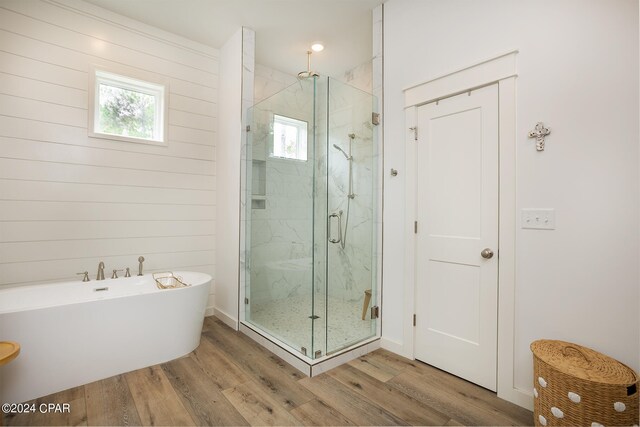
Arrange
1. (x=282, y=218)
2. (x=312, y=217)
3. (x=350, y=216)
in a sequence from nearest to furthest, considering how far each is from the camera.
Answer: (x=312, y=217)
(x=350, y=216)
(x=282, y=218)

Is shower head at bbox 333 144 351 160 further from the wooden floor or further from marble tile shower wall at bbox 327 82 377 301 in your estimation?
the wooden floor

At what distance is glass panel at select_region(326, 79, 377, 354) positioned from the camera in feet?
8.47

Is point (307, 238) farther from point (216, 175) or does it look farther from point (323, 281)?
point (216, 175)

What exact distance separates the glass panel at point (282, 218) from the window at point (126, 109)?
1.04m

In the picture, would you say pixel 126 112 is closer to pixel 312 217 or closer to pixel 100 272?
pixel 100 272

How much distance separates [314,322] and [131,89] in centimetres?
295

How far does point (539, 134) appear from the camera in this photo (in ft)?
5.91

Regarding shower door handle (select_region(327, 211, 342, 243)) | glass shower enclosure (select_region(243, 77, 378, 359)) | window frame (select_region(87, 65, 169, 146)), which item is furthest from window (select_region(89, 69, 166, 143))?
shower door handle (select_region(327, 211, 342, 243))

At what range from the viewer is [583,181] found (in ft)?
5.43

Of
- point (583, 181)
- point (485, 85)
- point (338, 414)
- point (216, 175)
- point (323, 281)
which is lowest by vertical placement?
point (338, 414)

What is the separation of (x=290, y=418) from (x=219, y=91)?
11.1 ft

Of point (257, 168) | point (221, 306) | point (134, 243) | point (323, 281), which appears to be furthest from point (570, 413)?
point (134, 243)

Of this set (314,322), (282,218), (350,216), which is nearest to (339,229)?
(350,216)

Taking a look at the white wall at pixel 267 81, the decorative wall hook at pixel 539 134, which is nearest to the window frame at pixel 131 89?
the white wall at pixel 267 81
